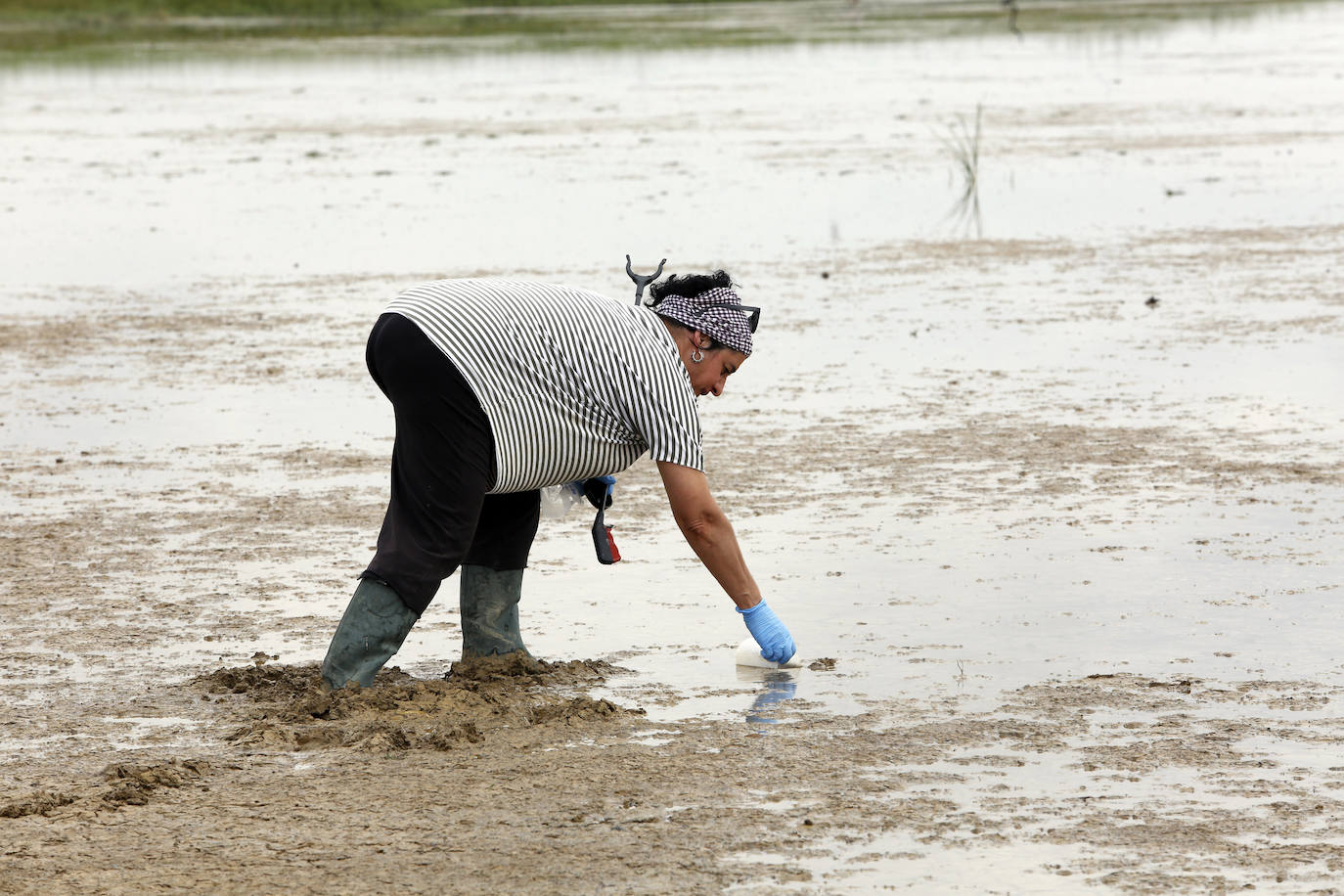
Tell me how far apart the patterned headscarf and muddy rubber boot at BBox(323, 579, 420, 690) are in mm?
1042

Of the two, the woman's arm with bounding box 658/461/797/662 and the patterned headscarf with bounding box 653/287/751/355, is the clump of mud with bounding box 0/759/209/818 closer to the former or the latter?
the woman's arm with bounding box 658/461/797/662

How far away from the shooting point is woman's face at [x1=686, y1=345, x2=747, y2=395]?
5320mm

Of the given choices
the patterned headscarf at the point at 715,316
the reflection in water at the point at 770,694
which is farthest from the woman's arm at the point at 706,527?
the patterned headscarf at the point at 715,316

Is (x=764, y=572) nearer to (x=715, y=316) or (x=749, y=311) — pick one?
(x=749, y=311)

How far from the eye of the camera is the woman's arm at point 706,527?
16.8 feet

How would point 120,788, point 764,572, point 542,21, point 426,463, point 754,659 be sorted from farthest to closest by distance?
point 542,21 < point 764,572 < point 754,659 < point 426,463 < point 120,788

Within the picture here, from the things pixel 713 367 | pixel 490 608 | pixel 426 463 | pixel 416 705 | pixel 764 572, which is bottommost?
pixel 764 572

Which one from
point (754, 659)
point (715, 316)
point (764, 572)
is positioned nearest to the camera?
point (715, 316)

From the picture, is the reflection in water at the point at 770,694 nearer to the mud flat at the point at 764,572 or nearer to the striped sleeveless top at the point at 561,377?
the mud flat at the point at 764,572

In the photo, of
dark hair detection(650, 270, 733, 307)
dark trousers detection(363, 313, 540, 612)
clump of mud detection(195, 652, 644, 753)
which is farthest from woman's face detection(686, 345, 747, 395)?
clump of mud detection(195, 652, 644, 753)

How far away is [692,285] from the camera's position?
5371 millimetres

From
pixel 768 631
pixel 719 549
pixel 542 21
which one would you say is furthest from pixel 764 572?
pixel 542 21

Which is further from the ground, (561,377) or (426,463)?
(561,377)

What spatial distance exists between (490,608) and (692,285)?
3.55 ft
